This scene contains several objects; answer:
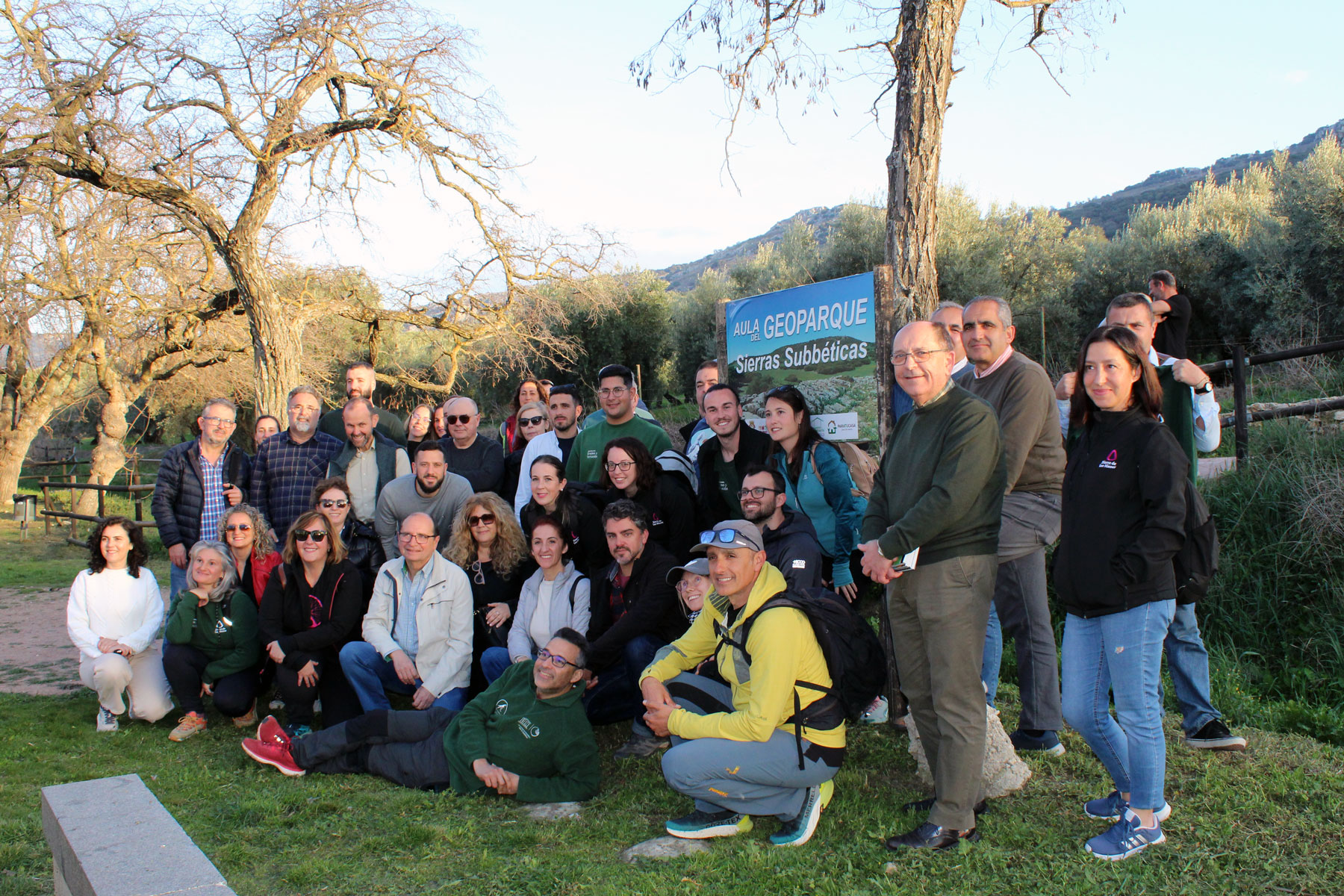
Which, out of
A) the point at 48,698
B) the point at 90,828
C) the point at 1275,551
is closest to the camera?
the point at 90,828

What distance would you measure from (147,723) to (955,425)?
17.9 ft

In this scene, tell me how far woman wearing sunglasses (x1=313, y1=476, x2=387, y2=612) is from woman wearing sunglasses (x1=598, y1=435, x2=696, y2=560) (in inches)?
70.7

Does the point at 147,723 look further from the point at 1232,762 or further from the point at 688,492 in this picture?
the point at 1232,762

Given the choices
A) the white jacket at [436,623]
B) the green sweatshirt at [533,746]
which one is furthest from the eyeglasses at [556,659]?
the white jacket at [436,623]

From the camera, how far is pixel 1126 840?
3229 mm

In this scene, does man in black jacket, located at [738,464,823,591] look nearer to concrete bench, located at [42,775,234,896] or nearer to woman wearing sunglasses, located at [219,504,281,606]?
concrete bench, located at [42,775,234,896]

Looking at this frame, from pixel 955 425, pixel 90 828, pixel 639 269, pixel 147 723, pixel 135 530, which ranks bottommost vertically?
pixel 147 723

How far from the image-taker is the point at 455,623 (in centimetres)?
523

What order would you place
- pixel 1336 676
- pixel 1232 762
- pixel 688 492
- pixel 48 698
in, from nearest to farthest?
pixel 1232 762 < pixel 1336 676 < pixel 688 492 < pixel 48 698

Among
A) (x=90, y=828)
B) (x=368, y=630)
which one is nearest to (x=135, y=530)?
(x=368, y=630)

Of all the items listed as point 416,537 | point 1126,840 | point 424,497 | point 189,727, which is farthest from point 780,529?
point 189,727

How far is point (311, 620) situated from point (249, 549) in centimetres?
86

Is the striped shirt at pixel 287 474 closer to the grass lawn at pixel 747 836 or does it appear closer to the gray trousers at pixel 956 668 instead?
the grass lawn at pixel 747 836

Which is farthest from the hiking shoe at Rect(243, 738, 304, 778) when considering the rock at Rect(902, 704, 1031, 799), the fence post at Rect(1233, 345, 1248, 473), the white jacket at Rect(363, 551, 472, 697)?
the fence post at Rect(1233, 345, 1248, 473)
